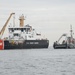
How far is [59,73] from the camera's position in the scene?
42.4 m

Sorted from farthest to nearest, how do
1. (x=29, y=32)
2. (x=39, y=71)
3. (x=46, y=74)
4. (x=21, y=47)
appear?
(x=29, y=32)
(x=21, y=47)
(x=39, y=71)
(x=46, y=74)

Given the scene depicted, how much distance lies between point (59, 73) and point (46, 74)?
143cm

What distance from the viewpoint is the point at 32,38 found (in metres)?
136

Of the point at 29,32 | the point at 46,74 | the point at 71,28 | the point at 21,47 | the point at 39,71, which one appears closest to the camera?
the point at 46,74

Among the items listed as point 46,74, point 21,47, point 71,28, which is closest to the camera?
point 46,74

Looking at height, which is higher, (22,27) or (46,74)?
(22,27)

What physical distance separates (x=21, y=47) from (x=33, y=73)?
291 ft

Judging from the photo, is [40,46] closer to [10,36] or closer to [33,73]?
[10,36]

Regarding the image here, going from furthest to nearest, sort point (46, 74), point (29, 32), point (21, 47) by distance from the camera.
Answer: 1. point (29, 32)
2. point (21, 47)
3. point (46, 74)

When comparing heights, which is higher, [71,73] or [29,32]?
[29,32]

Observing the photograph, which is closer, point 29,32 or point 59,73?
point 59,73

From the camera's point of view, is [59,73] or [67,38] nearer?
[59,73]

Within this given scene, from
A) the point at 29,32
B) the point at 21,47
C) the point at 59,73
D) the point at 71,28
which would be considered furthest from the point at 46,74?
the point at 71,28

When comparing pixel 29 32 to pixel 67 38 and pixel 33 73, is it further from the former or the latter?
pixel 33 73
